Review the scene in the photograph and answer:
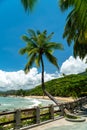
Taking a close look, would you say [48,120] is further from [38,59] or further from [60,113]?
[38,59]

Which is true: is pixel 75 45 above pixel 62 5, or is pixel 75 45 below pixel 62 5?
above

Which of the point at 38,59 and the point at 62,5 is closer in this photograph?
the point at 62,5

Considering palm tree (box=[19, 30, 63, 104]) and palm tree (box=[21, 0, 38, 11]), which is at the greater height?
palm tree (box=[19, 30, 63, 104])

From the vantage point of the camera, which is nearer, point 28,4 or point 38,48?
point 28,4

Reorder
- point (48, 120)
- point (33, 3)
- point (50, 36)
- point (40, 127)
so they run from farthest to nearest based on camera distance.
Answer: point (50, 36)
point (48, 120)
point (40, 127)
point (33, 3)

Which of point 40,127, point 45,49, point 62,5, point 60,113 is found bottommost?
point 40,127

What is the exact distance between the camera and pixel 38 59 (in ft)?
101

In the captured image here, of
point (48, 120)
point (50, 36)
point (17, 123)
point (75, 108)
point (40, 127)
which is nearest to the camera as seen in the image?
point (17, 123)

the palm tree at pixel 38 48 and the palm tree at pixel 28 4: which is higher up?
the palm tree at pixel 38 48

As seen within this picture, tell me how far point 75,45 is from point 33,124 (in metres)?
17.2

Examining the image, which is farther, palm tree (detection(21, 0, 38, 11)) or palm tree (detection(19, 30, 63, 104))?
palm tree (detection(19, 30, 63, 104))

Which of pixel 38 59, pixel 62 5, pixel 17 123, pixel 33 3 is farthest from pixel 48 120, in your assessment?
pixel 38 59

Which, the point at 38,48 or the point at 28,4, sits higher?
the point at 38,48

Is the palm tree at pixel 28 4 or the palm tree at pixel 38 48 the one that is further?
the palm tree at pixel 38 48
